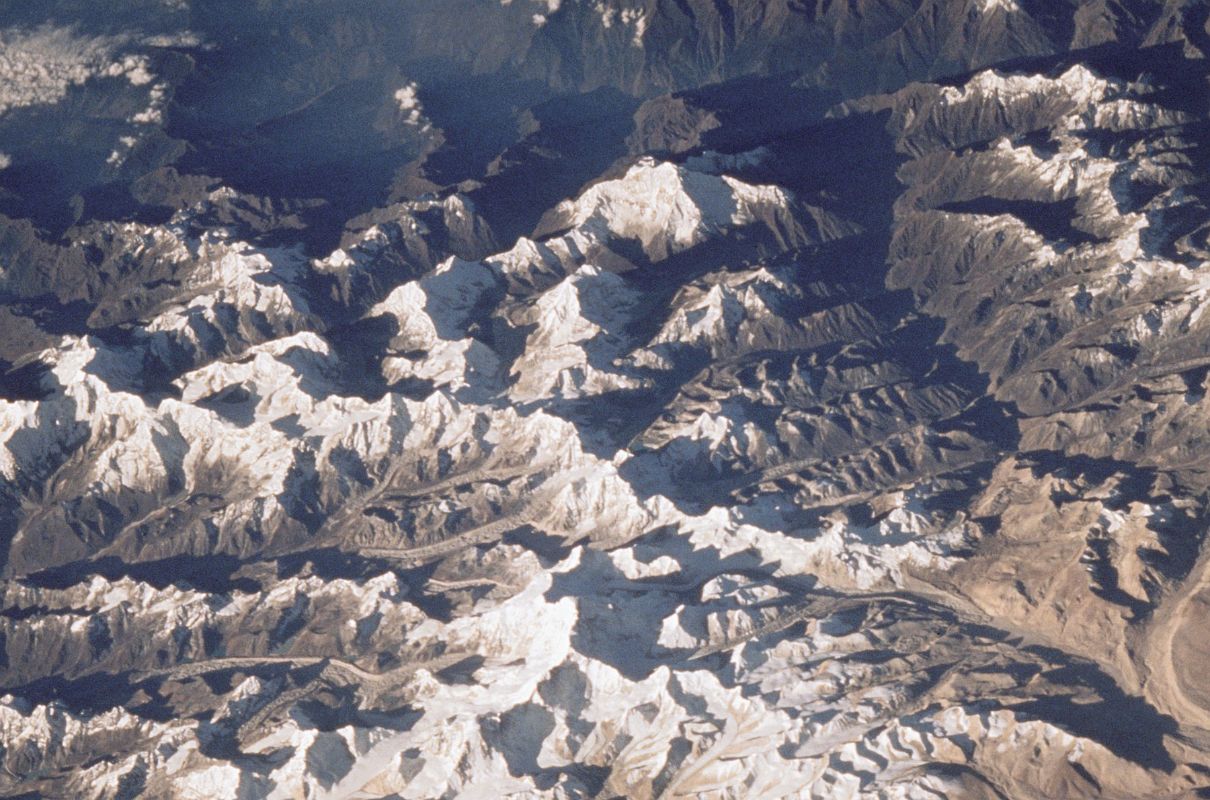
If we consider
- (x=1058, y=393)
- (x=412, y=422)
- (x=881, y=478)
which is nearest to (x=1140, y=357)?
(x=1058, y=393)

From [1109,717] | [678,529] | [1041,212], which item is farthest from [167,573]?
[1041,212]

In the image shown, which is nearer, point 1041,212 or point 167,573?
point 167,573

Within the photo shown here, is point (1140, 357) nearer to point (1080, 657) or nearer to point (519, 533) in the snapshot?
point (1080, 657)

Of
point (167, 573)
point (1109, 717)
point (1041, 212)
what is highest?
point (1109, 717)

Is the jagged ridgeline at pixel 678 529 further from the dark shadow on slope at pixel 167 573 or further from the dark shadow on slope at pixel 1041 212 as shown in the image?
the dark shadow on slope at pixel 167 573

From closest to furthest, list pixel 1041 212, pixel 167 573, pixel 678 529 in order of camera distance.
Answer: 1. pixel 678 529
2. pixel 167 573
3. pixel 1041 212

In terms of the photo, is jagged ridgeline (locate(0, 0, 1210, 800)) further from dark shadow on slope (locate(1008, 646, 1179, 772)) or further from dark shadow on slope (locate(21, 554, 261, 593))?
dark shadow on slope (locate(21, 554, 261, 593))

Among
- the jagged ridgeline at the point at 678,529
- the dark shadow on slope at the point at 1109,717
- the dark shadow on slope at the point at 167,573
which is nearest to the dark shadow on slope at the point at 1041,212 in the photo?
the jagged ridgeline at the point at 678,529

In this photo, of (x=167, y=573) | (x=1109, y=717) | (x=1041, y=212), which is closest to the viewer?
(x=1109, y=717)

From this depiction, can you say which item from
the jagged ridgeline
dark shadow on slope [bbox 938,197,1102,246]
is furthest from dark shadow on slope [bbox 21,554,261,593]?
dark shadow on slope [bbox 938,197,1102,246]

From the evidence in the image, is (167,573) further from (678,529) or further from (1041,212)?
(1041,212)

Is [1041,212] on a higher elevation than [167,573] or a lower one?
higher
